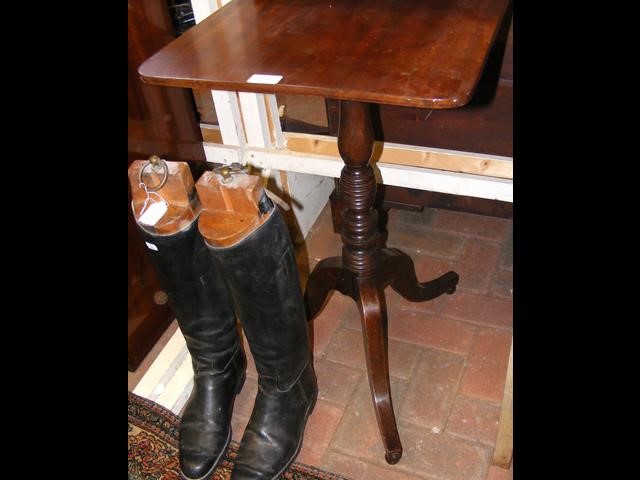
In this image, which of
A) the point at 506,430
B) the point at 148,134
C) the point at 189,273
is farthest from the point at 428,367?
the point at 148,134

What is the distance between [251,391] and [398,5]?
1.05 meters

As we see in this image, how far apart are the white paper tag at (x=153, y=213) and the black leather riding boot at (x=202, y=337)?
3 cm

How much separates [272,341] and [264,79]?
1.92 ft

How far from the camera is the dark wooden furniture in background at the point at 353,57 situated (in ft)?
2.91

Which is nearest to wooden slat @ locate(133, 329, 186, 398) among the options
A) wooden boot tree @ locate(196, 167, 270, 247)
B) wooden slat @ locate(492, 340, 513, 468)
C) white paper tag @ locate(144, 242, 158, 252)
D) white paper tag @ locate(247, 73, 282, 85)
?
white paper tag @ locate(144, 242, 158, 252)

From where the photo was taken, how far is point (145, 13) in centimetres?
153

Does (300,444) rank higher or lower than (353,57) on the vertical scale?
lower

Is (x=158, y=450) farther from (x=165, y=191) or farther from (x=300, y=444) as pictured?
(x=165, y=191)

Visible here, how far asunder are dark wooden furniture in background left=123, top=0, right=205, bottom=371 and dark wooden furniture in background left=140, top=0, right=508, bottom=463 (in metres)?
0.42

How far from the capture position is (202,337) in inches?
54.0

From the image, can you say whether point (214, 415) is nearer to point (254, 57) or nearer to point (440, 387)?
point (440, 387)

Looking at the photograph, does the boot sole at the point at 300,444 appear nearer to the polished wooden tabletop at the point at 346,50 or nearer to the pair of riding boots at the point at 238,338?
the pair of riding boots at the point at 238,338

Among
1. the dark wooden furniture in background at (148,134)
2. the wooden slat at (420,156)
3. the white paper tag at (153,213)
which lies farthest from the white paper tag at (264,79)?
the wooden slat at (420,156)
